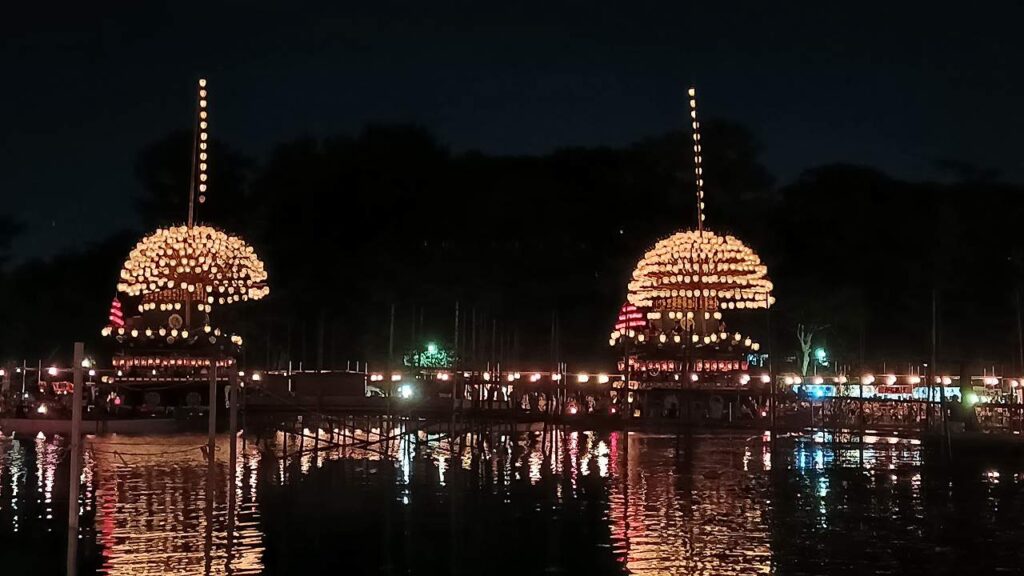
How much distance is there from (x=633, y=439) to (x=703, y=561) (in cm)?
2146

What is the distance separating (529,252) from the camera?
188 ft

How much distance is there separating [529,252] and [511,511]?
36.8 meters

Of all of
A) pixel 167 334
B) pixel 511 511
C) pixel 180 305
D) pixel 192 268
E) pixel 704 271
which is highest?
pixel 192 268

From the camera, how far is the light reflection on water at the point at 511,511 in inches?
637

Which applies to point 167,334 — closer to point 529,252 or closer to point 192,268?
point 192,268

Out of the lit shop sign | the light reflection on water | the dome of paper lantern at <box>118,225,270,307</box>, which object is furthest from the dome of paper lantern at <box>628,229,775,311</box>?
the dome of paper lantern at <box>118,225,270,307</box>

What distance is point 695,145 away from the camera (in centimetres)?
5097

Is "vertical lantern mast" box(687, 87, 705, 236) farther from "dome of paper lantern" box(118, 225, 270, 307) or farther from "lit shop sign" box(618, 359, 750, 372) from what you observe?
"dome of paper lantern" box(118, 225, 270, 307)

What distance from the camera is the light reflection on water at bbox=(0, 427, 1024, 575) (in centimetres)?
1617

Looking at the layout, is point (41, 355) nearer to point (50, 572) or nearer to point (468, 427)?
point (468, 427)

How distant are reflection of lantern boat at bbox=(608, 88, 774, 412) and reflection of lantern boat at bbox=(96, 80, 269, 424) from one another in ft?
51.7

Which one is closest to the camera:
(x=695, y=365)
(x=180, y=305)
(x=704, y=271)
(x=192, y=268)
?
(x=695, y=365)

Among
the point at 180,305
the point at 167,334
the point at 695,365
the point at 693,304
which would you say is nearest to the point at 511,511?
the point at 695,365

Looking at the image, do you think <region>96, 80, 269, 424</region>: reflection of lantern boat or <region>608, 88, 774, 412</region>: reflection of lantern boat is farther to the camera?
<region>96, 80, 269, 424</region>: reflection of lantern boat
